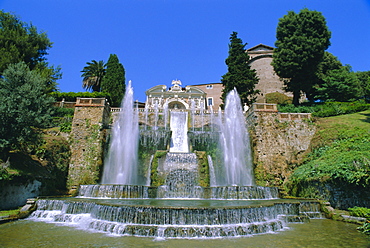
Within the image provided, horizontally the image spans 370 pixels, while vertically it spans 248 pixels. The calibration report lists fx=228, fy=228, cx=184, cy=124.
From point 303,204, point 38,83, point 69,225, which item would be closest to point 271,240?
point 303,204

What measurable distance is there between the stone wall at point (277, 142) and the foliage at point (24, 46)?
21.7 m

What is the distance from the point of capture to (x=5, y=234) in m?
7.18

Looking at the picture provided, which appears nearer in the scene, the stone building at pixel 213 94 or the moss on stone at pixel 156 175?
the moss on stone at pixel 156 175

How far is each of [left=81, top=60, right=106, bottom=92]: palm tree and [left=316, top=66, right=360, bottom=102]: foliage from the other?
122 feet

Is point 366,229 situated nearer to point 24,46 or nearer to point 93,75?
point 24,46

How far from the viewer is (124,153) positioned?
1939 centimetres

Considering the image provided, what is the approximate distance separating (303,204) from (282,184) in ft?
21.1

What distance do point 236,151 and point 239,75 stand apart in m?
13.5

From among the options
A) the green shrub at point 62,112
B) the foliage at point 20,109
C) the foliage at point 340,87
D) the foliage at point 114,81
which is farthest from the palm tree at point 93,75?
the foliage at point 340,87

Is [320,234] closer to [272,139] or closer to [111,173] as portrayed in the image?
[272,139]

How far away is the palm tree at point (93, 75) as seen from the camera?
144 feet

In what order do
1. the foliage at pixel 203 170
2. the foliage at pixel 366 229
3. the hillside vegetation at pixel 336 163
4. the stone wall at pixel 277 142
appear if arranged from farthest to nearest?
the stone wall at pixel 277 142
the foliage at pixel 203 170
the hillside vegetation at pixel 336 163
the foliage at pixel 366 229

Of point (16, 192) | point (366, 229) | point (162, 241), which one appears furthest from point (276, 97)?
point (16, 192)

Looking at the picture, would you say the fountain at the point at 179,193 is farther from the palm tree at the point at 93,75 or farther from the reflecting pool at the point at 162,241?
the palm tree at the point at 93,75
